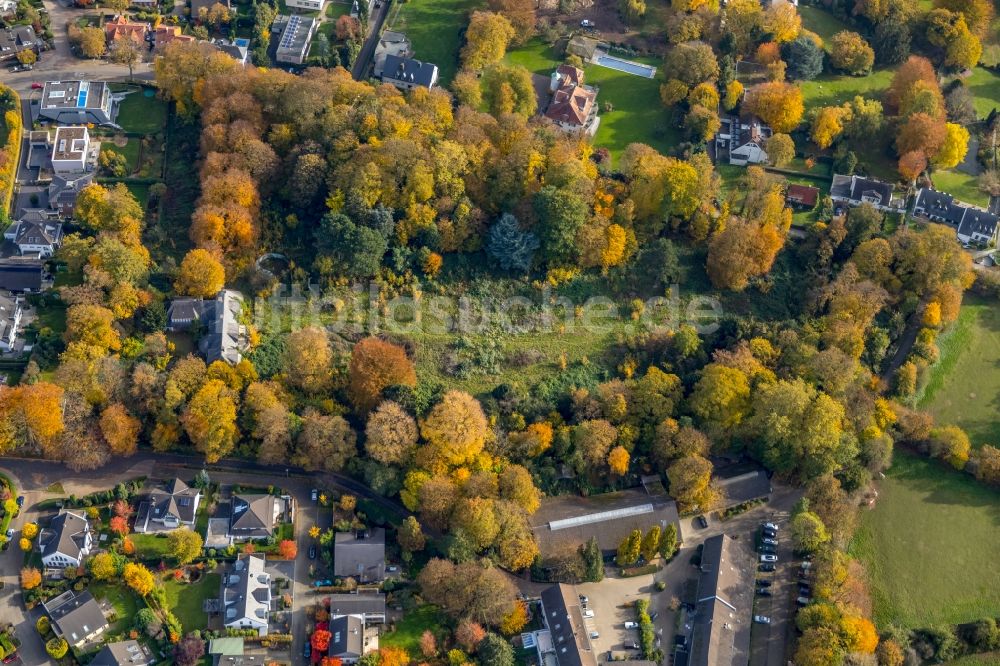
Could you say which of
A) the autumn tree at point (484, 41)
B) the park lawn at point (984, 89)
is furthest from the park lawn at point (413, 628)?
the park lawn at point (984, 89)

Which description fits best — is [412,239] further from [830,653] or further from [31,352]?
[830,653]

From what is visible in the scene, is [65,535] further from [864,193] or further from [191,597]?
[864,193]

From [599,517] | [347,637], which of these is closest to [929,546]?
[599,517]

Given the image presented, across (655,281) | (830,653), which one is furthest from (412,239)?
(830,653)

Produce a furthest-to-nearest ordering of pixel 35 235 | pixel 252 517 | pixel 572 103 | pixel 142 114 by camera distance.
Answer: pixel 572 103 < pixel 142 114 < pixel 35 235 < pixel 252 517

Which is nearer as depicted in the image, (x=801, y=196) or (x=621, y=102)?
(x=801, y=196)
